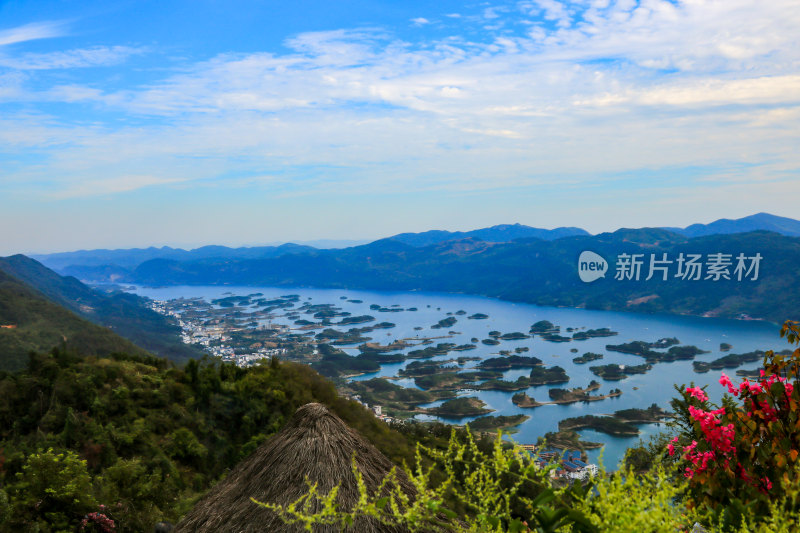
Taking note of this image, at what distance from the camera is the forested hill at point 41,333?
22766 millimetres

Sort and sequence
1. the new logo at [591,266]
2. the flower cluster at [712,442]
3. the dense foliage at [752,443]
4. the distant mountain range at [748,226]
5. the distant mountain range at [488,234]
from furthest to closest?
1. the distant mountain range at [488,234]
2. the distant mountain range at [748,226]
3. the new logo at [591,266]
4. the flower cluster at [712,442]
5. the dense foliage at [752,443]

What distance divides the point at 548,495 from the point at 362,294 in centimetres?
10911

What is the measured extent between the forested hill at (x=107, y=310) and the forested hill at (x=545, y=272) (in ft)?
179

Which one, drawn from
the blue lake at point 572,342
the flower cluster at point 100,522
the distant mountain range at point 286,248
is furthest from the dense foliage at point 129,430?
the distant mountain range at point 286,248

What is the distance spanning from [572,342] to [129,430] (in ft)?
188

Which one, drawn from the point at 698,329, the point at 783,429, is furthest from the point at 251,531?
the point at 698,329

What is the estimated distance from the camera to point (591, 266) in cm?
8344

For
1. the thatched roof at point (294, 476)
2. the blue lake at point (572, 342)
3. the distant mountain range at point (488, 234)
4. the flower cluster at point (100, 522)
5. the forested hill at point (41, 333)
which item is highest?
the distant mountain range at point (488, 234)

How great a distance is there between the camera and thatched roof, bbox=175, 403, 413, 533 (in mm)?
3230

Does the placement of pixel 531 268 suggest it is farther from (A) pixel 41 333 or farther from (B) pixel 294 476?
(B) pixel 294 476

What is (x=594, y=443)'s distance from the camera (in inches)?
1141

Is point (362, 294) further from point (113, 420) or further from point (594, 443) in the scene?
point (113, 420)

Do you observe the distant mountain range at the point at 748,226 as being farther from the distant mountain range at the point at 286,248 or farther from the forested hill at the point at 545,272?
the forested hill at the point at 545,272

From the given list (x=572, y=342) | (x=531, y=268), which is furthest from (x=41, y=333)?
(x=531, y=268)
